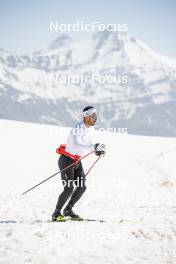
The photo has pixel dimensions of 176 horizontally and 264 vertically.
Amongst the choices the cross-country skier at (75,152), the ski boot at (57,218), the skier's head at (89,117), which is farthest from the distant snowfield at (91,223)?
the skier's head at (89,117)

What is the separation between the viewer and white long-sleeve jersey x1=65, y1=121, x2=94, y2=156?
9.56 m

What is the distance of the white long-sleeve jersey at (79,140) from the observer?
956 cm

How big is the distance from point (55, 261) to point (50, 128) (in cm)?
3170

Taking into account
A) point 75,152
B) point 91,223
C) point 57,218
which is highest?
point 75,152

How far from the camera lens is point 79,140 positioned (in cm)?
954

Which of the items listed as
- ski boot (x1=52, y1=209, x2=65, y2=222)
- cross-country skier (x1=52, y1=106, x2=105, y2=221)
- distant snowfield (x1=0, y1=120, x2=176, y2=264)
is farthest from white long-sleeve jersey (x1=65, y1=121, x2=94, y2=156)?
distant snowfield (x1=0, y1=120, x2=176, y2=264)

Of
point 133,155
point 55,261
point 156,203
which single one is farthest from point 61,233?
point 133,155

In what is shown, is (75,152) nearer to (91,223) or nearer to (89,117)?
(89,117)

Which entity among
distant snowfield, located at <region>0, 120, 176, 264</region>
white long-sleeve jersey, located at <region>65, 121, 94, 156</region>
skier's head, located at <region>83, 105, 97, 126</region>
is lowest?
distant snowfield, located at <region>0, 120, 176, 264</region>

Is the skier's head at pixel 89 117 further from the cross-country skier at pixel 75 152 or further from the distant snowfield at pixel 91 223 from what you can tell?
the distant snowfield at pixel 91 223

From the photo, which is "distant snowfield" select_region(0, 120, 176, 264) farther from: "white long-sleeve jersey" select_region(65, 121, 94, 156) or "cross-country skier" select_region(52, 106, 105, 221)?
"white long-sleeve jersey" select_region(65, 121, 94, 156)

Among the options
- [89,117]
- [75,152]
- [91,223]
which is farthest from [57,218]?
[89,117]

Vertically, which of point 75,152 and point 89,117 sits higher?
point 89,117

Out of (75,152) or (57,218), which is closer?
(57,218)
